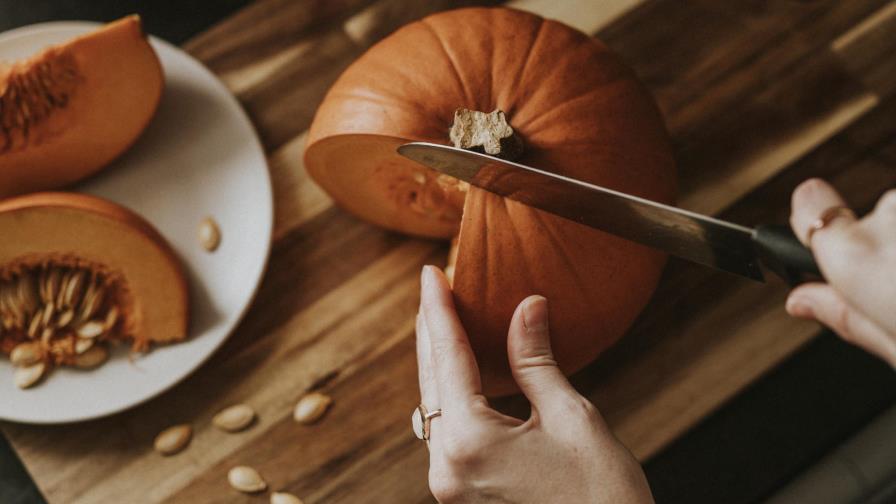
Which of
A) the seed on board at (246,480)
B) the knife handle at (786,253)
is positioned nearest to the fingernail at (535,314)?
the knife handle at (786,253)

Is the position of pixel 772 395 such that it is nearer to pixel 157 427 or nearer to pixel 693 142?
pixel 693 142

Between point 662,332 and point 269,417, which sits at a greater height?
point 662,332

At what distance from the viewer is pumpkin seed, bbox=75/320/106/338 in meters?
1.01

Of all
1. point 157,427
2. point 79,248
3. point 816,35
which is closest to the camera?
point 79,248

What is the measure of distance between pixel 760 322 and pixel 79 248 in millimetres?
941

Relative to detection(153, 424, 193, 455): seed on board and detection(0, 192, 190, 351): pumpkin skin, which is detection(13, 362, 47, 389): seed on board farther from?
detection(153, 424, 193, 455): seed on board

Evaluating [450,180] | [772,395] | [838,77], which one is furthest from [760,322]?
[450,180]

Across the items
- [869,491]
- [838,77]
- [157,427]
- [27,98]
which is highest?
[838,77]

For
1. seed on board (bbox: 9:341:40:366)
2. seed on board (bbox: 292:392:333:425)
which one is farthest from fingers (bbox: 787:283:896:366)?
seed on board (bbox: 9:341:40:366)

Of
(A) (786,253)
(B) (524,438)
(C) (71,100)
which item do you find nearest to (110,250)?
(C) (71,100)

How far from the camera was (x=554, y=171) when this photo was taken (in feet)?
2.77

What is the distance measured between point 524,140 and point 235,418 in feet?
1.86

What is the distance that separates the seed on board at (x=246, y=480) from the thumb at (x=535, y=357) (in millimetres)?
441

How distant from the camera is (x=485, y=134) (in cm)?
81
